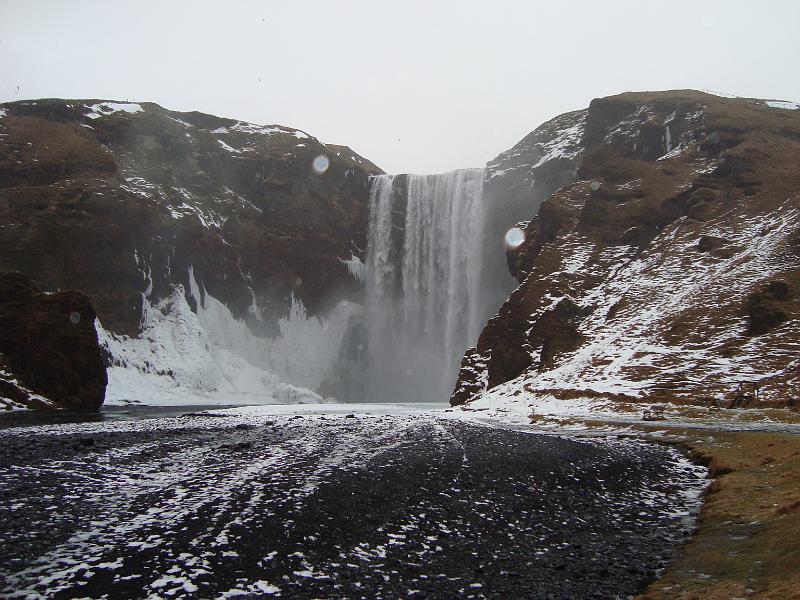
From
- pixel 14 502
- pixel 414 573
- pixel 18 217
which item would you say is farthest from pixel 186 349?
pixel 414 573

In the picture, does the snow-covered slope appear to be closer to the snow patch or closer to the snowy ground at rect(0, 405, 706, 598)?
the snow patch

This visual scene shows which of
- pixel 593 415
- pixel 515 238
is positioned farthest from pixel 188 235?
pixel 593 415

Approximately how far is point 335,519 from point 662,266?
52.6 metres

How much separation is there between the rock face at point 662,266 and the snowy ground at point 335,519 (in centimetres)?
2198

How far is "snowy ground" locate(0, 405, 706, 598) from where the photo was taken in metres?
8.44

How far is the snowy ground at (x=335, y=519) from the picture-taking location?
8438 mm

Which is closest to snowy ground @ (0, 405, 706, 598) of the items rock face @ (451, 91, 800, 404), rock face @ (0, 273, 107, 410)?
rock face @ (451, 91, 800, 404)

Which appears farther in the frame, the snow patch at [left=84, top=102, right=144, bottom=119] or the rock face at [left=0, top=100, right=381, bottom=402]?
the snow patch at [left=84, top=102, right=144, bottom=119]

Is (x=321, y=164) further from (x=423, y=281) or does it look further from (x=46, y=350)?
(x=46, y=350)

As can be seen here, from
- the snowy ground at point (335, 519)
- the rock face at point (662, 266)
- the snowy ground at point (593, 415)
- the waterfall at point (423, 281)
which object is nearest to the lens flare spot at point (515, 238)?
the rock face at point (662, 266)

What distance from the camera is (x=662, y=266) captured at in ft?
183

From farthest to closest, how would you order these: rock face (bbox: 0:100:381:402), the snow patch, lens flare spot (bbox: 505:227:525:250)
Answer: the snow patch
lens flare spot (bbox: 505:227:525:250)
rock face (bbox: 0:100:381:402)

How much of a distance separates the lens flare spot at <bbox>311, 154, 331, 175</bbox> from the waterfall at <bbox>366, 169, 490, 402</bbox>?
941 cm

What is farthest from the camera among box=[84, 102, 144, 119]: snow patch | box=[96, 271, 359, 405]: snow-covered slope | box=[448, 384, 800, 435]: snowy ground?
box=[84, 102, 144, 119]: snow patch
